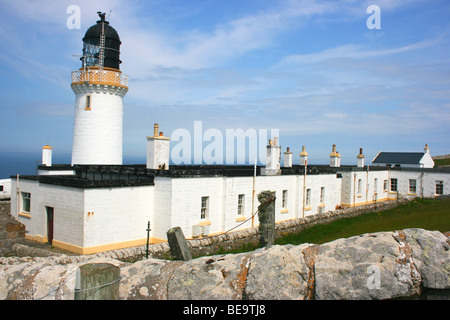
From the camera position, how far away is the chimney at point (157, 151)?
19531 millimetres

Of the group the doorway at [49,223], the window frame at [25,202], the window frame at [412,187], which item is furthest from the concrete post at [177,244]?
the window frame at [412,187]

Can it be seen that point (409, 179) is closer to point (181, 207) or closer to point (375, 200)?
point (375, 200)

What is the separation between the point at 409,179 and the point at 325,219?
18184 mm

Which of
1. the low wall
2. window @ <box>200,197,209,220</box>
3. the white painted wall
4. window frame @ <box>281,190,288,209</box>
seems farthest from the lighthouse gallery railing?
window frame @ <box>281,190,288,209</box>

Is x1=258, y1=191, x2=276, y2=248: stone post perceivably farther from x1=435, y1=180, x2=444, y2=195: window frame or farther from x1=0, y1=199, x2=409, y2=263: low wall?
x1=435, y1=180, x2=444, y2=195: window frame

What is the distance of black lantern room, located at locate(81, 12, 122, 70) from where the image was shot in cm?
2669

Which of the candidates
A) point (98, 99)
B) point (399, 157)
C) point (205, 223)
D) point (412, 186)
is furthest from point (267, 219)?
point (399, 157)

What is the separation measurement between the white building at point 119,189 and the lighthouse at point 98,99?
73 millimetres

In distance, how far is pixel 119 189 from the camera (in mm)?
17031

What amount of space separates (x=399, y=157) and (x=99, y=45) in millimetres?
44764

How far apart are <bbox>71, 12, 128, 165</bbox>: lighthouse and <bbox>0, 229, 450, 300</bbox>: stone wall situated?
2045 centimetres

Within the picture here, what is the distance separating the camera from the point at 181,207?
59.9 feet

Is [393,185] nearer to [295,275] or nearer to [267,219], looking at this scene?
[267,219]
